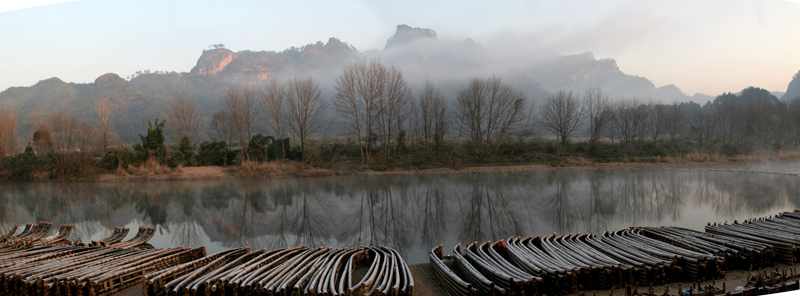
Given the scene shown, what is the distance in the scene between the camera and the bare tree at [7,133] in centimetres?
3212

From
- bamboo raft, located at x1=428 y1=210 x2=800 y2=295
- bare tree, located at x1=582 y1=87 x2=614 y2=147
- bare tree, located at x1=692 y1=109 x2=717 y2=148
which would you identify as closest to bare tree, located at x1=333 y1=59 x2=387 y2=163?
bare tree, located at x1=582 y1=87 x2=614 y2=147

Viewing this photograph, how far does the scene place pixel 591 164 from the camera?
3269 cm

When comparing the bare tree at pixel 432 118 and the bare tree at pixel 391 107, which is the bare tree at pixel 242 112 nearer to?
the bare tree at pixel 391 107

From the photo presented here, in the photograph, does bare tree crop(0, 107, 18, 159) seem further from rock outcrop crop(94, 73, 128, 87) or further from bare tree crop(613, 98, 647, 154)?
bare tree crop(613, 98, 647, 154)

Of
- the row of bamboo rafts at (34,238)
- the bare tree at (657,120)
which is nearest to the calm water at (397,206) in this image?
the row of bamboo rafts at (34,238)

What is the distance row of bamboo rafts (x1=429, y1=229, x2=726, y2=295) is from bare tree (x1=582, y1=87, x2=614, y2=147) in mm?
32012

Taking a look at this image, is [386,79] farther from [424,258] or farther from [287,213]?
[424,258]

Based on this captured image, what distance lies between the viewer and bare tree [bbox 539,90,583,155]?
36906 millimetres

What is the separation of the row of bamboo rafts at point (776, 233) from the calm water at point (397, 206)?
5.33ft

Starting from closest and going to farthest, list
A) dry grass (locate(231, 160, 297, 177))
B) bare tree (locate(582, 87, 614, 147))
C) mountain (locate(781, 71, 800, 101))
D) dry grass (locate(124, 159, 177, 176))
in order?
dry grass (locate(124, 159, 177, 176)) → dry grass (locate(231, 160, 297, 177)) → bare tree (locate(582, 87, 614, 147)) → mountain (locate(781, 71, 800, 101))

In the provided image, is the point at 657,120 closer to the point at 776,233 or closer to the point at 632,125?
the point at 632,125

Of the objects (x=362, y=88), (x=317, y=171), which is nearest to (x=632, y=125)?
(x=362, y=88)

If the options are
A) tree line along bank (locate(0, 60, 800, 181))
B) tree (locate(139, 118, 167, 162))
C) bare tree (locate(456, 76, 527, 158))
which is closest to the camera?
tree (locate(139, 118, 167, 162))

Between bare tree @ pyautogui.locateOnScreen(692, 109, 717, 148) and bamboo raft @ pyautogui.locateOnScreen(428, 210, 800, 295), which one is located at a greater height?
bare tree @ pyautogui.locateOnScreen(692, 109, 717, 148)
